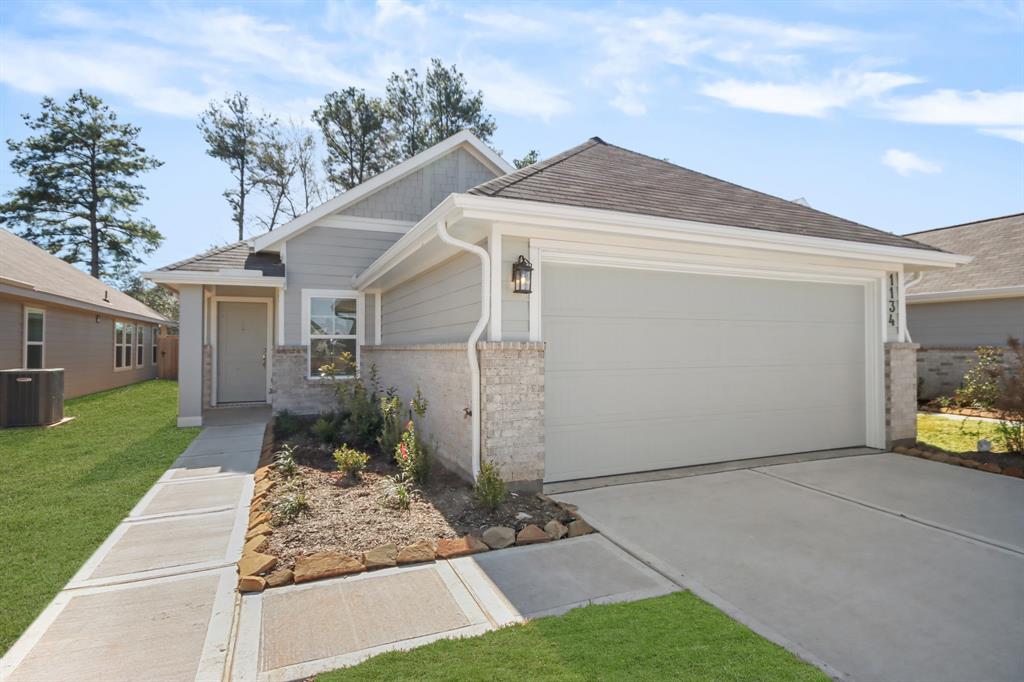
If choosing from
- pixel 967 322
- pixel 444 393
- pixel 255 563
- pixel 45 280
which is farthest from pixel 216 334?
pixel 967 322

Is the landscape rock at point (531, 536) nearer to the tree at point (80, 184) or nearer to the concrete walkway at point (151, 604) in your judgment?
the concrete walkway at point (151, 604)

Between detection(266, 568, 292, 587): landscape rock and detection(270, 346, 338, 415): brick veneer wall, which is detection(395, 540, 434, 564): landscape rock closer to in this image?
detection(266, 568, 292, 587): landscape rock

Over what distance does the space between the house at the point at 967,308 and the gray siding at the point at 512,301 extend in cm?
1142

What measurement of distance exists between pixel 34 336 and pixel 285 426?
316 inches

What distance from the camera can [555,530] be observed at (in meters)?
4.06

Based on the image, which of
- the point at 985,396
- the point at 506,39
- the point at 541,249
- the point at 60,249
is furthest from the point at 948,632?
the point at 60,249

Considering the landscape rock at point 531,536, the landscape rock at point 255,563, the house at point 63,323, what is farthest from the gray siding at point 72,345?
the landscape rock at point 531,536

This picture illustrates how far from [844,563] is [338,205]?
8.97 metres

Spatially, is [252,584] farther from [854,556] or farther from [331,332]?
[331,332]

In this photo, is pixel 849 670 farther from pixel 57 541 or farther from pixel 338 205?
pixel 338 205

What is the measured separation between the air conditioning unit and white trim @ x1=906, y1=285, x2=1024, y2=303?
59.2 ft

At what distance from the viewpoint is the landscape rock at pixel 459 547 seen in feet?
12.2

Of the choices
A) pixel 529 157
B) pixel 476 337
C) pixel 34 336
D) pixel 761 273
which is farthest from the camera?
pixel 529 157

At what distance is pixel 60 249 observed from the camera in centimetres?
2495
